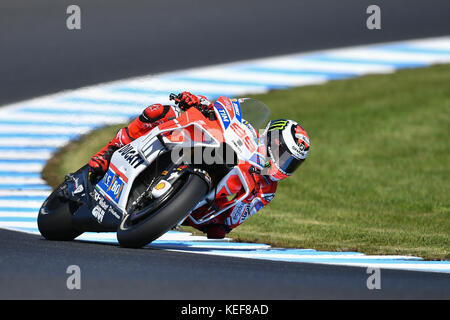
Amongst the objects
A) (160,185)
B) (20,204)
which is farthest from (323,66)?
(160,185)

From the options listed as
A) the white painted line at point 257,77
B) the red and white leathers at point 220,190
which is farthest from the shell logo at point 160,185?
the white painted line at point 257,77

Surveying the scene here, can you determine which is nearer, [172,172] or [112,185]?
[172,172]

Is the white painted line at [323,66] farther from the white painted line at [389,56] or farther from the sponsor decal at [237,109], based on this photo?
the sponsor decal at [237,109]

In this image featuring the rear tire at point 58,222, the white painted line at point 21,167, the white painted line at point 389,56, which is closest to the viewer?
the rear tire at point 58,222

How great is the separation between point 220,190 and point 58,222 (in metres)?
1.61

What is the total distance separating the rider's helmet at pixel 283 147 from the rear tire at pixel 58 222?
1864 millimetres

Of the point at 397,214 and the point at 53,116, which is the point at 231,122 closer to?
the point at 397,214

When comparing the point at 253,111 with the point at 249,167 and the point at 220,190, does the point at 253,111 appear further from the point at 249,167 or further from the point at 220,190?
the point at 220,190

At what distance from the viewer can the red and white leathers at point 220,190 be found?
8.25 metres

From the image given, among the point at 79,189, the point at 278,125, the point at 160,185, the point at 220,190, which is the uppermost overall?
the point at 278,125

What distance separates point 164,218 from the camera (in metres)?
7.35

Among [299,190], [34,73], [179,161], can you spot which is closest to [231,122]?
[179,161]

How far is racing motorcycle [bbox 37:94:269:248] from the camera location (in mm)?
7609

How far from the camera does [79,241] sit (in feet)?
28.7
